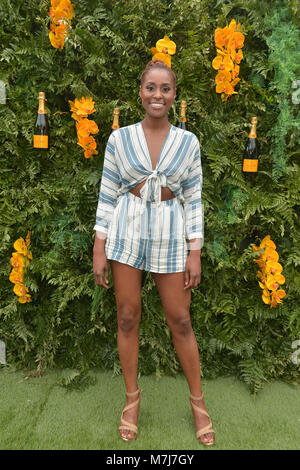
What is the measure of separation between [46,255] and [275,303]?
181 centimetres

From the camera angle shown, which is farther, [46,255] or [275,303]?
[46,255]

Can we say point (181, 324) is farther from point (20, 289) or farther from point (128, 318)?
point (20, 289)

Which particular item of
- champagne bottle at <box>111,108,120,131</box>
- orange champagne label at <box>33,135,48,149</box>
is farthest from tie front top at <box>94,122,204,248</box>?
orange champagne label at <box>33,135,48,149</box>

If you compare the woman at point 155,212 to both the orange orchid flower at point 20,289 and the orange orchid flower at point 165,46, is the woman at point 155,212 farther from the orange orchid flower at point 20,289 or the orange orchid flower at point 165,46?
the orange orchid flower at point 20,289

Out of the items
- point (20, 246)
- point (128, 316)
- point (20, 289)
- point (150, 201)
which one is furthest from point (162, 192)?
point (20, 289)

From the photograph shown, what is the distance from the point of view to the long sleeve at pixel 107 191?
7.16ft

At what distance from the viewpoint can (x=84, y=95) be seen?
274cm

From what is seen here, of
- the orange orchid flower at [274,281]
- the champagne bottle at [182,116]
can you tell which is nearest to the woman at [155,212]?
the champagne bottle at [182,116]

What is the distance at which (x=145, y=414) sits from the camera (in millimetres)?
2623

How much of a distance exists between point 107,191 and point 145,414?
5.18 feet

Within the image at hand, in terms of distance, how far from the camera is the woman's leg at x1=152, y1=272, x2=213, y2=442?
7.24ft
